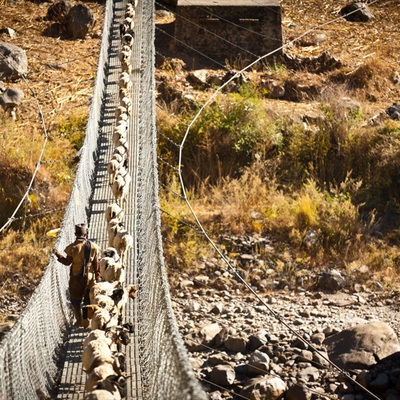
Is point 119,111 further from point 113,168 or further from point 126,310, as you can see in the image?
point 126,310

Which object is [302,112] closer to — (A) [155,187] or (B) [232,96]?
(B) [232,96]

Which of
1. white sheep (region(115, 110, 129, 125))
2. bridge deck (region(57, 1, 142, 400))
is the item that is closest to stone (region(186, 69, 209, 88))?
bridge deck (region(57, 1, 142, 400))

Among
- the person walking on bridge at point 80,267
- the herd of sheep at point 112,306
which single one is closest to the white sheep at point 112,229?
the herd of sheep at point 112,306

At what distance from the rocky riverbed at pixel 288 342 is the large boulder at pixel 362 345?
0.4 inches

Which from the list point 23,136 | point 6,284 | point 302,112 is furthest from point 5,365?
point 302,112

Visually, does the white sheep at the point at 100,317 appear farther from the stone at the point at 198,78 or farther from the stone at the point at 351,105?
the stone at the point at 198,78

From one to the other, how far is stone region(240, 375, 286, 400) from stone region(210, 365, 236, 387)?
0.30 metres

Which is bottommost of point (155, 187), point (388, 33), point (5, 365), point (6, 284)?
point (6, 284)

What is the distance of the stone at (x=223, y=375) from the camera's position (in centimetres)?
1000

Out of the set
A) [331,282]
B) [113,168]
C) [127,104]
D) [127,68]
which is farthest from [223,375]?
[127,68]

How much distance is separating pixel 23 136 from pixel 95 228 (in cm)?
678

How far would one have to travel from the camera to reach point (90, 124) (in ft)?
35.7

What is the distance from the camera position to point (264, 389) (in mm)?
9570

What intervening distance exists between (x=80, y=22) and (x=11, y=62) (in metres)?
2.10
